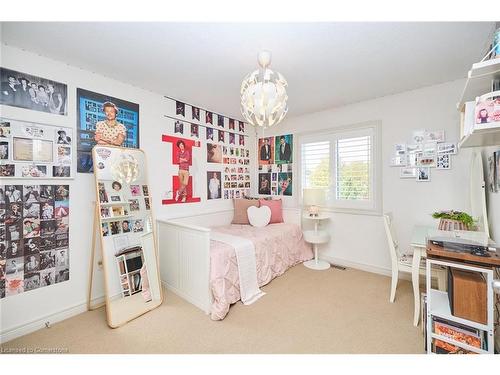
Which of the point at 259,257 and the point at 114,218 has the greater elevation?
the point at 114,218

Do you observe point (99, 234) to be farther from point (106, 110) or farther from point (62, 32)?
point (62, 32)

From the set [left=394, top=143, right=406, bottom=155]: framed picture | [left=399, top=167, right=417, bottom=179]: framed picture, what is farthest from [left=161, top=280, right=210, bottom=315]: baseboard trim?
[left=394, top=143, right=406, bottom=155]: framed picture

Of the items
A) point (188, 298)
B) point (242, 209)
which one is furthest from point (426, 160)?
point (188, 298)

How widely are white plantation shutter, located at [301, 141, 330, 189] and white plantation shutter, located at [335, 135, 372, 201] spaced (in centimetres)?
16

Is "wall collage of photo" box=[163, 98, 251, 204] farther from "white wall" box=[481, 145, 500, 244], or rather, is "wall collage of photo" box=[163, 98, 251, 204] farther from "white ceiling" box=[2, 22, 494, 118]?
"white wall" box=[481, 145, 500, 244]

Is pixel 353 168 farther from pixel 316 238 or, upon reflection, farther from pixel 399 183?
pixel 316 238

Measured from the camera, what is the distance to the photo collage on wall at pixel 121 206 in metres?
2.01

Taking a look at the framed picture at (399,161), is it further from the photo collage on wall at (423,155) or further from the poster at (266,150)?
the poster at (266,150)

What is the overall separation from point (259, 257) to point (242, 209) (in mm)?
1023

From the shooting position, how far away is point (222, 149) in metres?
3.47

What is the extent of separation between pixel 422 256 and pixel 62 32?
331 cm

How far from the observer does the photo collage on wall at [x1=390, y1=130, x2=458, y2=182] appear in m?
2.44

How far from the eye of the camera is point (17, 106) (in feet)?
5.65
